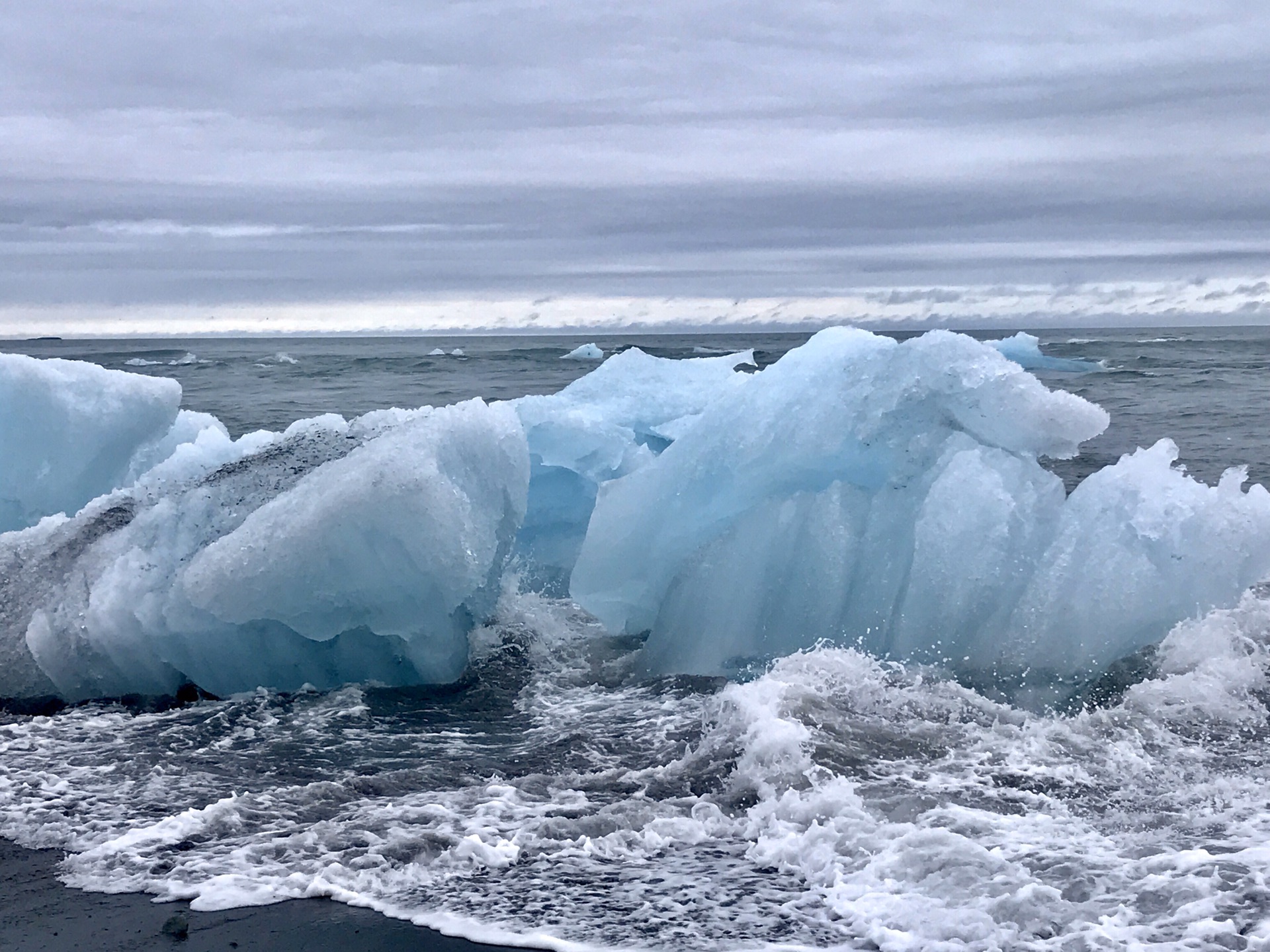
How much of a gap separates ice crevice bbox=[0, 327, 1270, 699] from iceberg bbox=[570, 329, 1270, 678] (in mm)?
15

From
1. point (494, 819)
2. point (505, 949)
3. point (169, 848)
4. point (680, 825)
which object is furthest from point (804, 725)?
point (169, 848)

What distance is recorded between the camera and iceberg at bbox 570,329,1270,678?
6715 mm

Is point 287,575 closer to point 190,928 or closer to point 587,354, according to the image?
point 190,928

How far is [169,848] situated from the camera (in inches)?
185

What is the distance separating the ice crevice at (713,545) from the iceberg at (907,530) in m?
0.02

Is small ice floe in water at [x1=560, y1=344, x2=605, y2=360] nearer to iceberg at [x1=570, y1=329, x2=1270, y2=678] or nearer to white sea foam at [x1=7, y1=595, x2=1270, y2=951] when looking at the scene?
iceberg at [x1=570, y1=329, x2=1270, y2=678]

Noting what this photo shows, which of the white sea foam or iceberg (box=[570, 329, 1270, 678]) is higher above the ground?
iceberg (box=[570, 329, 1270, 678])

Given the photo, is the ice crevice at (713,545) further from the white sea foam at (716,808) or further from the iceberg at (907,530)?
the white sea foam at (716,808)

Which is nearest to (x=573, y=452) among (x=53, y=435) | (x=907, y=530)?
(x=907, y=530)

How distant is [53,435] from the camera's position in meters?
9.61

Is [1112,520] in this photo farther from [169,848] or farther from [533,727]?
[169,848]

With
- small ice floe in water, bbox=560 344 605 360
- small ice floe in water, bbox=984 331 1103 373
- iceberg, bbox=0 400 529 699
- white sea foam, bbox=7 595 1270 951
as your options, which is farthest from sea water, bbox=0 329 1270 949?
small ice floe in water, bbox=560 344 605 360

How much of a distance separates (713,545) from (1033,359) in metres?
26.1

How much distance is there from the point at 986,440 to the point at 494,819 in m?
4.11
